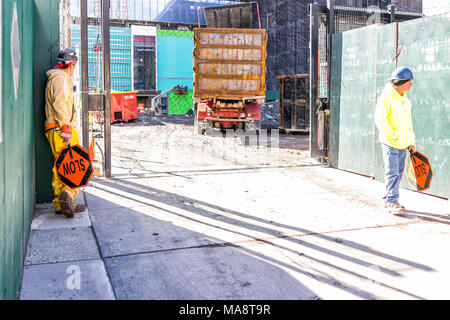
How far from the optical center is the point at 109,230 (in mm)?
5176

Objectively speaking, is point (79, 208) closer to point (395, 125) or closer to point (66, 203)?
point (66, 203)

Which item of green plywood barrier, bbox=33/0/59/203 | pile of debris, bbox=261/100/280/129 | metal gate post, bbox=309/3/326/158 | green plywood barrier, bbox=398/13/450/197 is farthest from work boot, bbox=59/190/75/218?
pile of debris, bbox=261/100/280/129

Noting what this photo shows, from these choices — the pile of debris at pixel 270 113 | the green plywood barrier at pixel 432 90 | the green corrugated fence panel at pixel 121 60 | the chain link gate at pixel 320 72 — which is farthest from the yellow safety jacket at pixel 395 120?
the green corrugated fence panel at pixel 121 60

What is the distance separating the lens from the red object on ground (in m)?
22.9

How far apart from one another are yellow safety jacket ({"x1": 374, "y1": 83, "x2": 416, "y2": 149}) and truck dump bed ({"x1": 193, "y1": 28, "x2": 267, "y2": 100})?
883cm

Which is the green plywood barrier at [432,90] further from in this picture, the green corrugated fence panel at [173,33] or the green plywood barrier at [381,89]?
the green corrugated fence panel at [173,33]

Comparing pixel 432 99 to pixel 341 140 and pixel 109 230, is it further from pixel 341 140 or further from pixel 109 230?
pixel 109 230

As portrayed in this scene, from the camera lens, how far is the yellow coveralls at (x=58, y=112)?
18.5ft

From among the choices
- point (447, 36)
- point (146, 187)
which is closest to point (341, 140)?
point (447, 36)

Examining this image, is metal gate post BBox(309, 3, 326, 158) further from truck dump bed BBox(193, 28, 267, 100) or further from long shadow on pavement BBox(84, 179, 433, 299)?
truck dump bed BBox(193, 28, 267, 100)

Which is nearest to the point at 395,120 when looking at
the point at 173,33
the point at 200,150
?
the point at 200,150

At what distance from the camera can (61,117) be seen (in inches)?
222

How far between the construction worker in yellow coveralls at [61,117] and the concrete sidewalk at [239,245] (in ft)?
0.83
